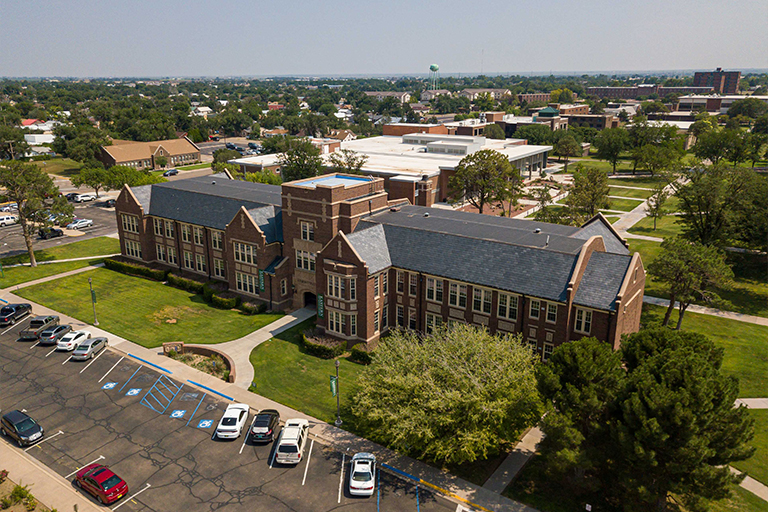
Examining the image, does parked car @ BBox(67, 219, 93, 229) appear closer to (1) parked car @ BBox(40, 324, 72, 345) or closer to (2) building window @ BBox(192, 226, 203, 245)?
(2) building window @ BBox(192, 226, 203, 245)

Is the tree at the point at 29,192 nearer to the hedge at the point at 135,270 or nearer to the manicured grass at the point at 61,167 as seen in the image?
the hedge at the point at 135,270

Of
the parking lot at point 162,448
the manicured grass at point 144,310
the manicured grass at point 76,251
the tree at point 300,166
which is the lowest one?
the parking lot at point 162,448

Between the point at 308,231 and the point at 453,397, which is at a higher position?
the point at 308,231

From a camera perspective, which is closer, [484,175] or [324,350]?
[324,350]

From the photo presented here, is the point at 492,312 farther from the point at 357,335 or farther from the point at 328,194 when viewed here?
the point at 328,194

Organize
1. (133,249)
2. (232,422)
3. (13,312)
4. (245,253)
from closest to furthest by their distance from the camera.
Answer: (232,422) → (13,312) → (245,253) → (133,249)

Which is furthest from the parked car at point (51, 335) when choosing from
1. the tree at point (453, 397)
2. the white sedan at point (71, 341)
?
the tree at point (453, 397)

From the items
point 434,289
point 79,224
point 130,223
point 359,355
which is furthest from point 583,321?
point 79,224

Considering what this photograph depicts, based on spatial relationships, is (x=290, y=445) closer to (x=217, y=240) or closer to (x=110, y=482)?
(x=110, y=482)
